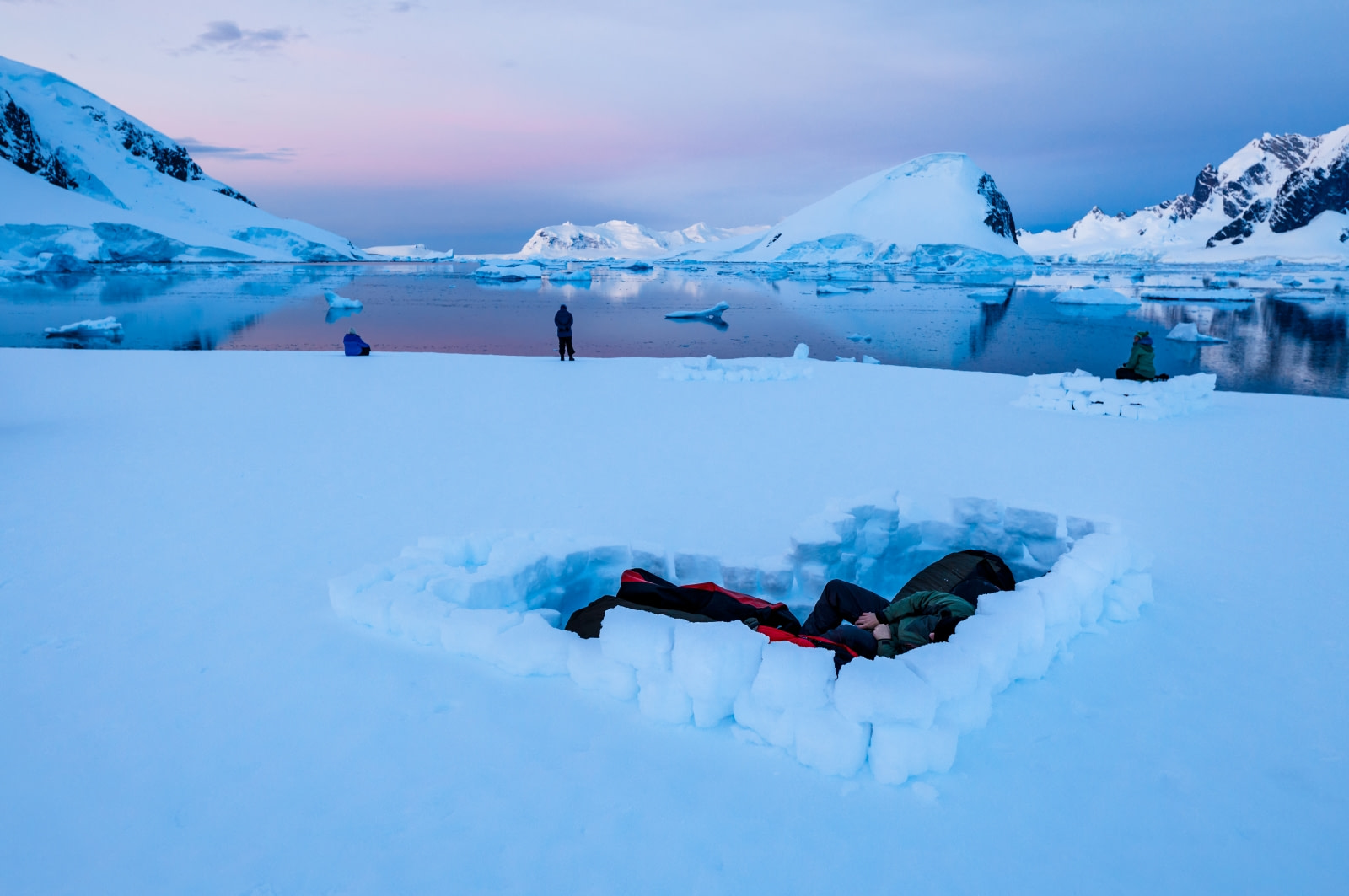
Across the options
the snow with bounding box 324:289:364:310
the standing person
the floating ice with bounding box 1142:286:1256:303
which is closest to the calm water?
the snow with bounding box 324:289:364:310

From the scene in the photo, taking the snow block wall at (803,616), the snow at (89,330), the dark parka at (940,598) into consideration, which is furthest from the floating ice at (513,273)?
the dark parka at (940,598)

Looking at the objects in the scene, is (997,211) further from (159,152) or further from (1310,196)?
(159,152)

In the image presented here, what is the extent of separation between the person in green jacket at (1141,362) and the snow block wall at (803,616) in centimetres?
628

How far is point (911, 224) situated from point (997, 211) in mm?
22814

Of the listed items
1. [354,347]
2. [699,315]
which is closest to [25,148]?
[699,315]

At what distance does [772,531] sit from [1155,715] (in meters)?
2.52

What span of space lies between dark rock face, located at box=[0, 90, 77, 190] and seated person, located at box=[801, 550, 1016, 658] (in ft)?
355

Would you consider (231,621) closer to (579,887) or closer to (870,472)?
(579,887)

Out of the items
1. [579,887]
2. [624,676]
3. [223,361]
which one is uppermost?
[223,361]

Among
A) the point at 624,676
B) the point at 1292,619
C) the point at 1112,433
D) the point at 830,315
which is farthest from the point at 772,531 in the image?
the point at 830,315

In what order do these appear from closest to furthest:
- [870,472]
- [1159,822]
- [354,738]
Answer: [1159,822], [354,738], [870,472]

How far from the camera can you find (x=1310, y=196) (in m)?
154

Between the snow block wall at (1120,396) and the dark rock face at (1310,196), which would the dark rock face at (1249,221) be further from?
the snow block wall at (1120,396)

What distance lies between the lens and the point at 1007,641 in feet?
9.71
